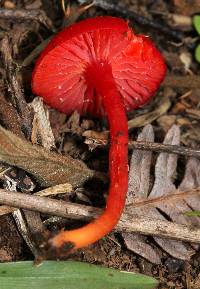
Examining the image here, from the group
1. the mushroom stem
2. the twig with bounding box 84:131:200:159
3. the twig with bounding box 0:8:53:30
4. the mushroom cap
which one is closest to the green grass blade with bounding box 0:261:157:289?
the mushroom stem

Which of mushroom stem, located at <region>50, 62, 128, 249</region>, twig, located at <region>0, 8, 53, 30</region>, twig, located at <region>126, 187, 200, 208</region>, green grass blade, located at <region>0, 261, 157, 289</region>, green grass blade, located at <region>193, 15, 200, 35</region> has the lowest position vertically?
green grass blade, located at <region>0, 261, 157, 289</region>

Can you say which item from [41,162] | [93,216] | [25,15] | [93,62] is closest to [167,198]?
[93,216]

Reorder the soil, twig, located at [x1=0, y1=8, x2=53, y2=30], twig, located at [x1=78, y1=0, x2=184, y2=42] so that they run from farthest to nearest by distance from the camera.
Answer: twig, located at [x1=78, y1=0, x2=184, y2=42] < twig, located at [x1=0, y1=8, x2=53, y2=30] < the soil

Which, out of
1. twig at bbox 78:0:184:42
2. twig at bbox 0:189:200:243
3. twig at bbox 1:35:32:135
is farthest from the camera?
twig at bbox 78:0:184:42

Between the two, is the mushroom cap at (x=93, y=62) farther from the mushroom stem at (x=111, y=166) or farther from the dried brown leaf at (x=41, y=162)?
the dried brown leaf at (x=41, y=162)

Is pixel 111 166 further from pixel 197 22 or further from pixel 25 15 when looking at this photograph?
pixel 197 22

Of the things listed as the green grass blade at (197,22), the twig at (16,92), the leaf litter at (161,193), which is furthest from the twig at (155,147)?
the green grass blade at (197,22)

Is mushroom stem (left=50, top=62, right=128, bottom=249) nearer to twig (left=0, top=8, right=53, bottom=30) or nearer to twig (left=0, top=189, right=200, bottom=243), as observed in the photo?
twig (left=0, top=189, right=200, bottom=243)
